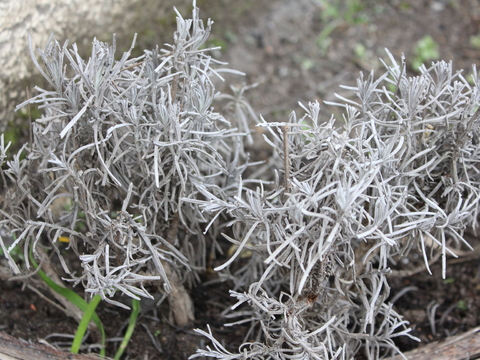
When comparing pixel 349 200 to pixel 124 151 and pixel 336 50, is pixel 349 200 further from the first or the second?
pixel 336 50

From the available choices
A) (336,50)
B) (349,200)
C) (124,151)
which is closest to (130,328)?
(124,151)

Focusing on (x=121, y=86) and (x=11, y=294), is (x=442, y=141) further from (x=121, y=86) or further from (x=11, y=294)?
(x=11, y=294)

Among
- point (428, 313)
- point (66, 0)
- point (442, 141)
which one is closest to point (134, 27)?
point (66, 0)

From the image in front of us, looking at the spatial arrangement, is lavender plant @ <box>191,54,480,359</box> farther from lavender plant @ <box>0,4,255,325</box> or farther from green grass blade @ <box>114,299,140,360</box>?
green grass blade @ <box>114,299,140,360</box>

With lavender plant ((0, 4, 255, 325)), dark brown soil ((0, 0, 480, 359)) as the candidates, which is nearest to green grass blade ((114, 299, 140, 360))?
lavender plant ((0, 4, 255, 325))

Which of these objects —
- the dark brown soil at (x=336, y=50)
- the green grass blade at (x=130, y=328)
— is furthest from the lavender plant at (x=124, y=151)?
the dark brown soil at (x=336, y=50)
